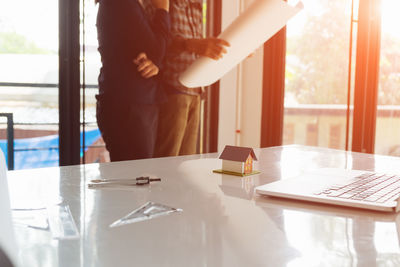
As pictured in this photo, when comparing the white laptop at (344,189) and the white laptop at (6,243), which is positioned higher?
the white laptop at (6,243)

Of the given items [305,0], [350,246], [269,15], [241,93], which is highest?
[305,0]

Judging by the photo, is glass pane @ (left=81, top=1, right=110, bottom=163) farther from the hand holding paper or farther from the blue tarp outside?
the hand holding paper

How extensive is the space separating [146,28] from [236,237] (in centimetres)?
161

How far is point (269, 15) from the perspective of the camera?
5.44 feet

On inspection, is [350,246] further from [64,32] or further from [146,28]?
[64,32]

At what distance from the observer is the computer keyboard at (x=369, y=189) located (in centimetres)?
87

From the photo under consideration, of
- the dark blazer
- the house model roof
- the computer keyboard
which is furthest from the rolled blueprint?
the computer keyboard

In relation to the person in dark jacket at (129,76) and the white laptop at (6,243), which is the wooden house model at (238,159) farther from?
the person in dark jacket at (129,76)

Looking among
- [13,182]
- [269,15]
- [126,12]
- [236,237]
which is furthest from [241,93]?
[236,237]

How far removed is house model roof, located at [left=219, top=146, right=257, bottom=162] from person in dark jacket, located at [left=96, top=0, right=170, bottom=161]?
100 cm

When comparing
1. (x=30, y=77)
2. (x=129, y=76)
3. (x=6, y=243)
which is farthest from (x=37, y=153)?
(x=6, y=243)

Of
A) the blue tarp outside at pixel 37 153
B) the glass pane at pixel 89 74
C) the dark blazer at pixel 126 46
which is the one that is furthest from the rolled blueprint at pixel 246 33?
the blue tarp outside at pixel 37 153

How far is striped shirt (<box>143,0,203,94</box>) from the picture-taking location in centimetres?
247

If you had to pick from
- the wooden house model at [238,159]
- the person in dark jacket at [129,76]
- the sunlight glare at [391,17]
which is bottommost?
the wooden house model at [238,159]
